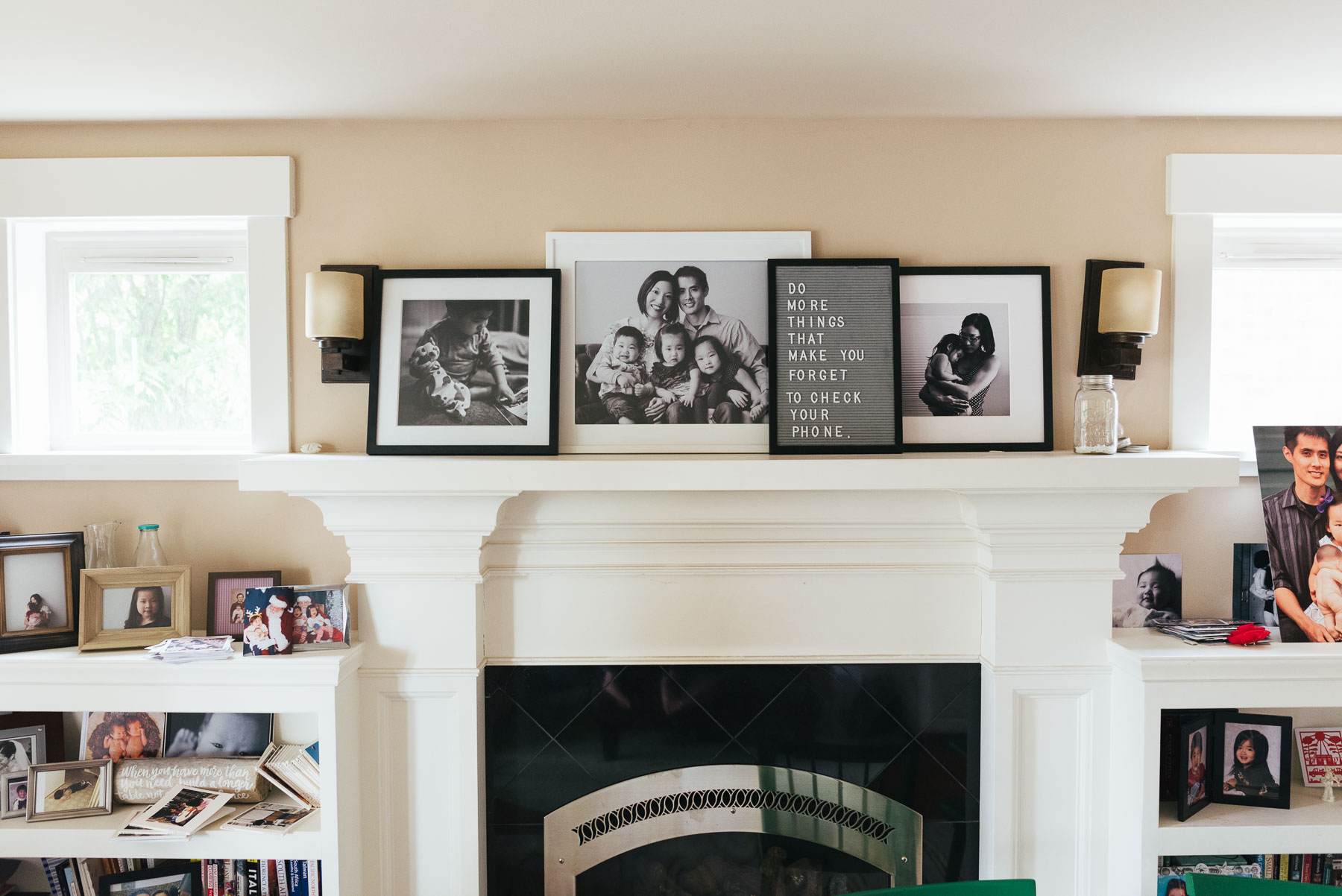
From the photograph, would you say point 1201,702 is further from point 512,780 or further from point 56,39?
point 56,39

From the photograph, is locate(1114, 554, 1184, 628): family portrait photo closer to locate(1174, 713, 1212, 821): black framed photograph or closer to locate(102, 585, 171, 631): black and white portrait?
locate(1174, 713, 1212, 821): black framed photograph

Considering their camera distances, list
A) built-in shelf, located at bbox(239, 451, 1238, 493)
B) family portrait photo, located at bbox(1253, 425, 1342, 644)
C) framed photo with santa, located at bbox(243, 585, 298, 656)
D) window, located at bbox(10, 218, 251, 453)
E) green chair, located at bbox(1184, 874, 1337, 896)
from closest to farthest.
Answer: green chair, located at bbox(1184, 874, 1337, 896), built-in shelf, located at bbox(239, 451, 1238, 493), framed photo with santa, located at bbox(243, 585, 298, 656), family portrait photo, located at bbox(1253, 425, 1342, 644), window, located at bbox(10, 218, 251, 453)

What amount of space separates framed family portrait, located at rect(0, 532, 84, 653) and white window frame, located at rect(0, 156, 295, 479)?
0.61 ft

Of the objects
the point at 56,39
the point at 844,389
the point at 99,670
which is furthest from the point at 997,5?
the point at 99,670

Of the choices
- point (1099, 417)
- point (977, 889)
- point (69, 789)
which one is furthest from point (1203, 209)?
point (69, 789)

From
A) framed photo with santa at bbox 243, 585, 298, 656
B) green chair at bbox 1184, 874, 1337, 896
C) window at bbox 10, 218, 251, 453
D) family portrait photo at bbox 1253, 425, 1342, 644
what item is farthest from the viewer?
window at bbox 10, 218, 251, 453

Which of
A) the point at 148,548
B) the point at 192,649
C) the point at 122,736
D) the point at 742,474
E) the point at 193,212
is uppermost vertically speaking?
the point at 193,212

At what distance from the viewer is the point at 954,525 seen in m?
1.84

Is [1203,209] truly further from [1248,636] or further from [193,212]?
[193,212]

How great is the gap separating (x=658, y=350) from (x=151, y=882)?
178 cm

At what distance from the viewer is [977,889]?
1345 mm

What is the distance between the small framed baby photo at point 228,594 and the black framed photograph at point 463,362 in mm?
434

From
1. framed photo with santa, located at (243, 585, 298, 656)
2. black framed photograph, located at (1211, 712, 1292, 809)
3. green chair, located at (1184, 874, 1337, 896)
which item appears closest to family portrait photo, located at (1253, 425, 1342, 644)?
black framed photograph, located at (1211, 712, 1292, 809)

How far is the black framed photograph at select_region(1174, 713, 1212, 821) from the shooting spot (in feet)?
5.74
